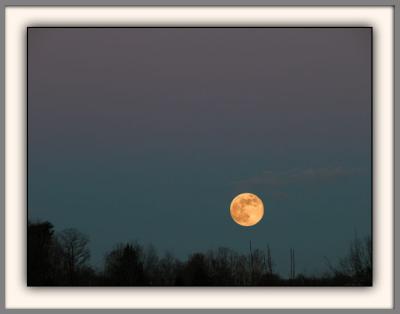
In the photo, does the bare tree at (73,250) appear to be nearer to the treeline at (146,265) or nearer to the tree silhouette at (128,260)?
the treeline at (146,265)

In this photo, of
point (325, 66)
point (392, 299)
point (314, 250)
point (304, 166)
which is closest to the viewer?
point (392, 299)

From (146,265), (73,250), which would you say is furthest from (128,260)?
(73,250)

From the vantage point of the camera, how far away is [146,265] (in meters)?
9.70

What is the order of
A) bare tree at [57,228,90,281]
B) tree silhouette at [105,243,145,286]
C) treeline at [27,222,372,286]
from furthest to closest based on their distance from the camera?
tree silhouette at [105,243,145,286], bare tree at [57,228,90,281], treeline at [27,222,372,286]

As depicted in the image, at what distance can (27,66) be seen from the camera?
4.46m

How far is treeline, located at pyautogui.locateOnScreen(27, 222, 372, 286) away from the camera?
8148mm

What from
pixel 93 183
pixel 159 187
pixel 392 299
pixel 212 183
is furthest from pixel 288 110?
pixel 392 299

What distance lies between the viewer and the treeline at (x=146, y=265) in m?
8.15

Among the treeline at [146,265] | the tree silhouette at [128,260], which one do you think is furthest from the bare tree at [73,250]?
the tree silhouette at [128,260]

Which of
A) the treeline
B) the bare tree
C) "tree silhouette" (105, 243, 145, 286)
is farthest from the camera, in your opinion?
"tree silhouette" (105, 243, 145, 286)

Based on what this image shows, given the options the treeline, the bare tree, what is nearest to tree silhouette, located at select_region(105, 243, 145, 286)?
the treeline

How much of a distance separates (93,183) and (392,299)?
17.8 ft

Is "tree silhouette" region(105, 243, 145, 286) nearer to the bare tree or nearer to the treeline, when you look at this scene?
the treeline

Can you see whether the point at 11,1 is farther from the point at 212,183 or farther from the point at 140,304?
the point at 212,183
